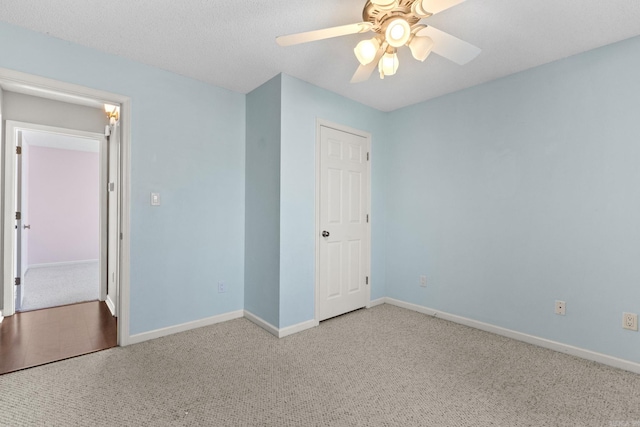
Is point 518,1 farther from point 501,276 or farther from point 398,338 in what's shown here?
point 398,338

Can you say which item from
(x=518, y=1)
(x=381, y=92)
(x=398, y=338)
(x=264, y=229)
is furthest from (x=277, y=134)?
(x=398, y=338)

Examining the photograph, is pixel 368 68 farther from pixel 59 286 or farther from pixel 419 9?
pixel 59 286

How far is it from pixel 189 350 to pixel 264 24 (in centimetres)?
257

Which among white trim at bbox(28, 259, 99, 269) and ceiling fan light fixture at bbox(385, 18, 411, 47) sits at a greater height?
ceiling fan light fixture at bbox(385, 18, 411, 47)

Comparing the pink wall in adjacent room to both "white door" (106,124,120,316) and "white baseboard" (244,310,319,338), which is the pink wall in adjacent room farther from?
"white baseboard" (244,310,319,338)

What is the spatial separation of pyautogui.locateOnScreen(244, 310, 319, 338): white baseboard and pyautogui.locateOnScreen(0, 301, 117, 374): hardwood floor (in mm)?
1211

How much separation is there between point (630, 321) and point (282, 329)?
2.71m

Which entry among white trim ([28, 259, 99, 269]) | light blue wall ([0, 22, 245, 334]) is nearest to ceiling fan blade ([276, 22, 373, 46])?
light blue wall ([0, 22, 245, 334])

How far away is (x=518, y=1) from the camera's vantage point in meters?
1.82

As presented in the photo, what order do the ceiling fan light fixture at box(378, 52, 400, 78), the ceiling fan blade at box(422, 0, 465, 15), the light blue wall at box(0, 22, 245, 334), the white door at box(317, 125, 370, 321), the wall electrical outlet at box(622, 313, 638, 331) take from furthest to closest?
the white door at box(317, 125, 370, 321) < the light blue wall at box(0, 22, 245, 334) < the wall electrical outlet at box(622, 313, 638, 331) < the ceiling fan light fixture at box(378, 52, 400, 78) < the ceiling fan blade at box(422, 0, 465, 15)

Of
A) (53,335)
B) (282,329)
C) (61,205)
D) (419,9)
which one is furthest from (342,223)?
(61,205)

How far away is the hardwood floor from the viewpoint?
7.49ft

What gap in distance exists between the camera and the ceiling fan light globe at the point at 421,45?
1620 millimetres

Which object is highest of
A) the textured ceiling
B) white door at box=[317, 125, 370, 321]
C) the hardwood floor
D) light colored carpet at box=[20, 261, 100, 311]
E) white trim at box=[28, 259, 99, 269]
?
the textured ceiling
